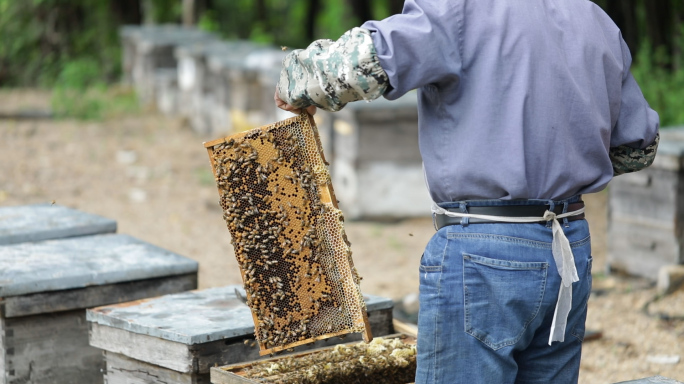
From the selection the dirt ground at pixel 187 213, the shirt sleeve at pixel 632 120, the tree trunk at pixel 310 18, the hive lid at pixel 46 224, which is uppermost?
the tree trunk at pixel 310 18

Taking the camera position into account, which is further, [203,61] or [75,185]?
[203,61]

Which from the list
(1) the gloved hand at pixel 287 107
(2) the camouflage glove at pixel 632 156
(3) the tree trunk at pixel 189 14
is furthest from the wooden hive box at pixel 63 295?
(3) the tree trunk at pixel 189 14

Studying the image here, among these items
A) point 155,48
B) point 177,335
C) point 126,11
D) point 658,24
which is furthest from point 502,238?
point 126,11

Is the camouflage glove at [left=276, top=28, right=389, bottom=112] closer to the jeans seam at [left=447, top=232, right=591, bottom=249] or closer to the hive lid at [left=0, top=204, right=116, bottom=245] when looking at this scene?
the jeans seam at [left=447, top=232, right=591, bottom=249]

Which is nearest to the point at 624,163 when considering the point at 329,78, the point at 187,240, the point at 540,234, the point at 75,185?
the point at 540,234

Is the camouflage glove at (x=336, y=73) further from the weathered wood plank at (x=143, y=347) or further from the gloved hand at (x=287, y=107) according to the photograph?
the weathered wood plank at (x=143, y=347)

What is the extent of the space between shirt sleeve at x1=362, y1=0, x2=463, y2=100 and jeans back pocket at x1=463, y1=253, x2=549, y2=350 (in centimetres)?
47

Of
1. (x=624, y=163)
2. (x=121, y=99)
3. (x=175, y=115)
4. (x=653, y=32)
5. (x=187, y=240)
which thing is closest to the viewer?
(x=624, y=163)

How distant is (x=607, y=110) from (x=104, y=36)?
16150mm

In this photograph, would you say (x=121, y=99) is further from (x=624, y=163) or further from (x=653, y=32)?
(x=624, y=163)

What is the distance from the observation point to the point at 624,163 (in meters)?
2.59

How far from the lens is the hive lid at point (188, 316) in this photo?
2.75 meters

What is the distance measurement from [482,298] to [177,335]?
3.45ft

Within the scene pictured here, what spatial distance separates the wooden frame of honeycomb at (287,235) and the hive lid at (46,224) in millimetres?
1489
